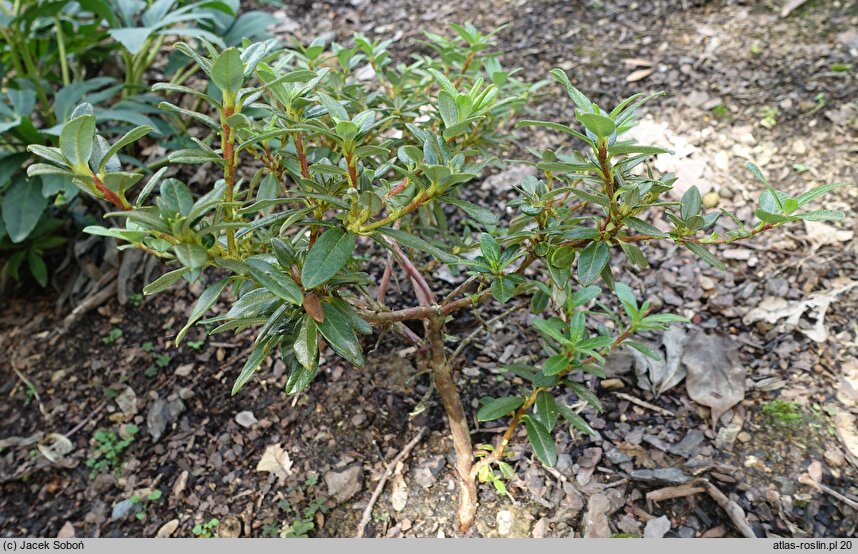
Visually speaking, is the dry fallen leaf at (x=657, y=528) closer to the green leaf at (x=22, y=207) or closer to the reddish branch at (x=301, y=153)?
the reddish branch at (x=301, y=153)

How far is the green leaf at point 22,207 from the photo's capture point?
1.94 metres

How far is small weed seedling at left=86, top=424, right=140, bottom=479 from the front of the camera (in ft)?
5.86

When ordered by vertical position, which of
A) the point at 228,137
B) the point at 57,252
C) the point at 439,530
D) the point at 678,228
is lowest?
the point at 439,530

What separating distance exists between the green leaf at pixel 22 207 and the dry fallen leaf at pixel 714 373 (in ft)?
6.75

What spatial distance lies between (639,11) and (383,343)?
2.22 m

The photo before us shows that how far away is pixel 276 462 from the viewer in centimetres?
171

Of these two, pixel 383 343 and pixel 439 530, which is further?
pixel 383 343

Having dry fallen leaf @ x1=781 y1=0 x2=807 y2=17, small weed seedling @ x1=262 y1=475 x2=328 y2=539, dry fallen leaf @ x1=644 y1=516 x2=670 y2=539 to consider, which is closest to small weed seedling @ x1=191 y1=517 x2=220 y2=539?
small weed seedling @ x1=262 y1=475 x2=328 y2=539

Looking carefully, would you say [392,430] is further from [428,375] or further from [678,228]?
[678,228]

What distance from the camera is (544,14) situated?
310cm

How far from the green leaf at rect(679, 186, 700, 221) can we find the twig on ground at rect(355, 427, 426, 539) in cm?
95

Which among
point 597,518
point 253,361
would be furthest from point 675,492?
point 253,361

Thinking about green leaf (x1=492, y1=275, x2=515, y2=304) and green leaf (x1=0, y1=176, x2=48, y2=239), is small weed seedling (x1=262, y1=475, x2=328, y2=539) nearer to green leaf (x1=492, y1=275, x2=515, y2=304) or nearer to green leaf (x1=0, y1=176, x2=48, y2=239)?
green leaf (x1=492, y1=275, x2=515, y2=304)

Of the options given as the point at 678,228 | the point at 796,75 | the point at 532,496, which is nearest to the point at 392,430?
the point at 532,496
